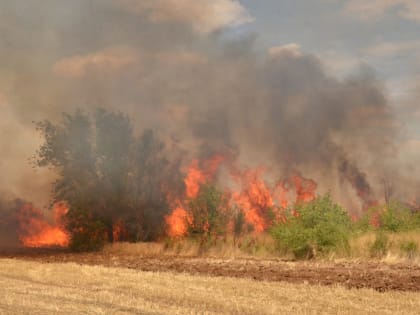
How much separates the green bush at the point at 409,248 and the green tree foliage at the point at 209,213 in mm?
12883

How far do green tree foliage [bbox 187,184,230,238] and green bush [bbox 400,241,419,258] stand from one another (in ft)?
42.3

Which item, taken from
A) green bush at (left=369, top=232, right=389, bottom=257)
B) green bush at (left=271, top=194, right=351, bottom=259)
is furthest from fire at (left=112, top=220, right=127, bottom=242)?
green bush at (left=369, top=232, right=389, bottom=257)

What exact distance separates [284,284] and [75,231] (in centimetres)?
2701

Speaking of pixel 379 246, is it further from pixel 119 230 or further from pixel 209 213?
pixel 119 230

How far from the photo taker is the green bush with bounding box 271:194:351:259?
3161cm

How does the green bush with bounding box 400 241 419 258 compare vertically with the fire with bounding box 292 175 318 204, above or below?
below

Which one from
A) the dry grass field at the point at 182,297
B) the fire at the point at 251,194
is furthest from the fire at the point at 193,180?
the dry grass field at the point at 182,297

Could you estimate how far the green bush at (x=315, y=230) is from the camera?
104ft

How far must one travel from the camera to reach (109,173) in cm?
4884

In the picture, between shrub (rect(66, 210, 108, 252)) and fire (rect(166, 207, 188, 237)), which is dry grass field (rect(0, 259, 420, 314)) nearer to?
shrub (rect(66, 210, 108, 252))

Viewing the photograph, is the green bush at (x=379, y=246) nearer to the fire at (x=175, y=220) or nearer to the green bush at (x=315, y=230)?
the green bush at (x=315, y=230)

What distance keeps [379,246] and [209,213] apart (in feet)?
42.9

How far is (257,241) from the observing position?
123 ft

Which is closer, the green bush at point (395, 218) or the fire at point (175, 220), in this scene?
the green bush at point (395, 218)
